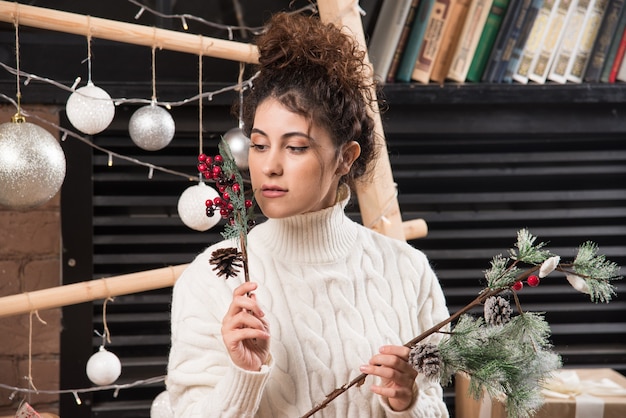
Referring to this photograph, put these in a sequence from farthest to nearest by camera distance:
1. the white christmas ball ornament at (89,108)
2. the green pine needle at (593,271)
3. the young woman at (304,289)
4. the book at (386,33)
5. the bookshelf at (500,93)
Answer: the bookshelf at (500,93) < the book at (386,33) < the white christmas ball ornament at (89,108) < the young woman at (304,289) < the green pine needle at (593,271)

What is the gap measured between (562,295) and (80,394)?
150 centimetres

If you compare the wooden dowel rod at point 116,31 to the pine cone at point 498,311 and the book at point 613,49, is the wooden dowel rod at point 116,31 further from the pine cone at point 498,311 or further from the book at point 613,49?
the book at point 613,49

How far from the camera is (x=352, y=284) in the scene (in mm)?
1521

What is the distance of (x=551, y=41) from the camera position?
2584 mm

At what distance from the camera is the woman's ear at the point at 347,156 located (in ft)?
4.79

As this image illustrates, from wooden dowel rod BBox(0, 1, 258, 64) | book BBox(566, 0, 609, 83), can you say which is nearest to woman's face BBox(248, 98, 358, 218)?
wooden dowel rod BBox(0, 1, 258, 64)

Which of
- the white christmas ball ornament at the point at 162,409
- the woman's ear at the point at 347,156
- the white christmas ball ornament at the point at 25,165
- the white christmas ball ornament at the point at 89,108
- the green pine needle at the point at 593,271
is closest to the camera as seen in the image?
the green pine needle at the point at 593,271

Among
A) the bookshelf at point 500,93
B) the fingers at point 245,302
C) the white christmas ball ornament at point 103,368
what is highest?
the bookshelf at point 500,93

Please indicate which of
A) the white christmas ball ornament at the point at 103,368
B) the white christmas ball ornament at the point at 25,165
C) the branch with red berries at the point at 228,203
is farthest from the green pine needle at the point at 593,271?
the white christmas ball ornament at the point at 103,368

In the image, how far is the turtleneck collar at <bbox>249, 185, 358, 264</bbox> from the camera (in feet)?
4.86

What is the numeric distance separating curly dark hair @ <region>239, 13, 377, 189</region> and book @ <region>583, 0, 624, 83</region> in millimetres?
1364

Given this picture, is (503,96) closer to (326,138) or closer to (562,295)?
(562,295)

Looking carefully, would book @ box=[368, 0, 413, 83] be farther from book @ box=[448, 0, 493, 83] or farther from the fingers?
the fingers

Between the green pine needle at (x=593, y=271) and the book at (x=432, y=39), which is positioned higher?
the book at (x=432, y=39)
